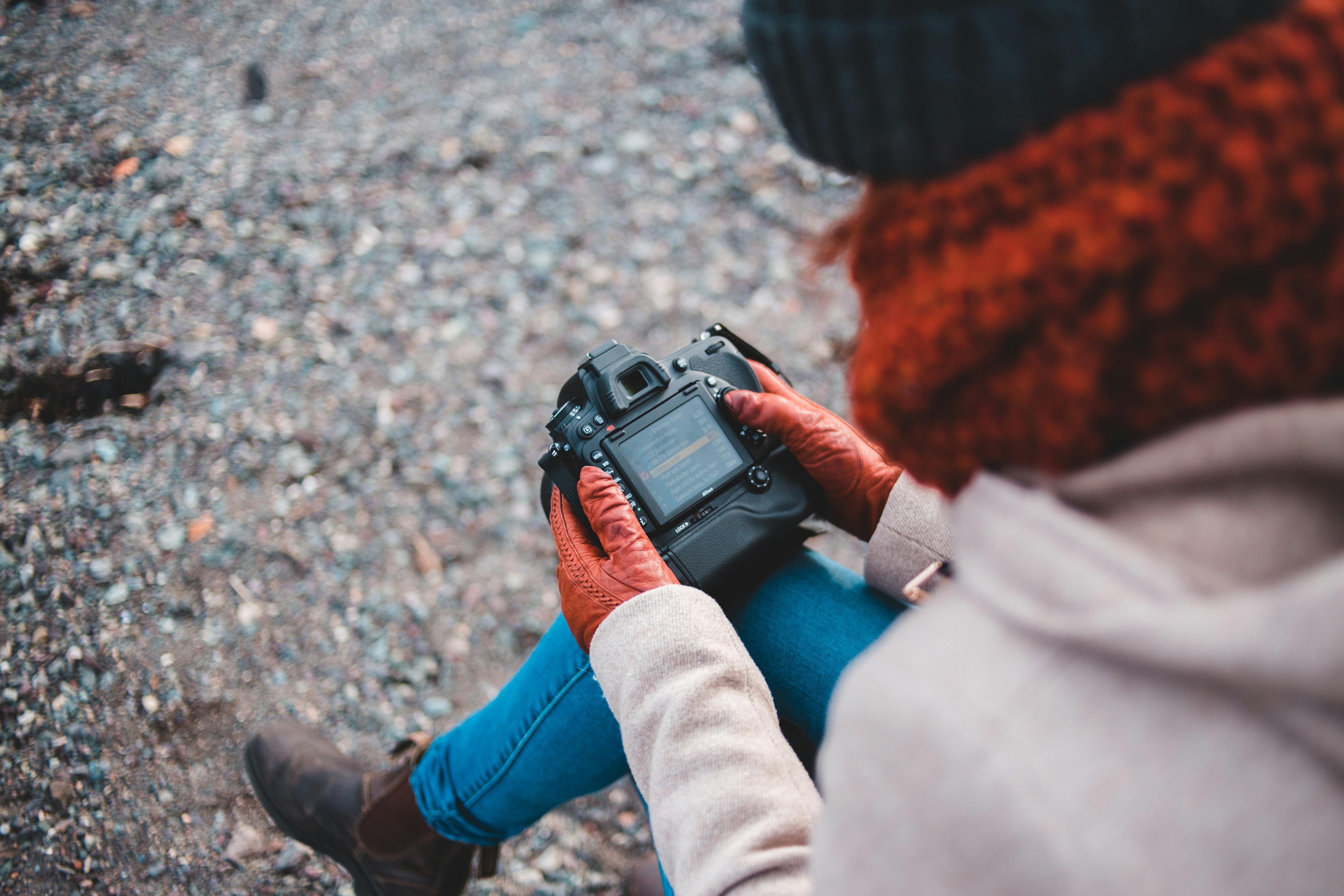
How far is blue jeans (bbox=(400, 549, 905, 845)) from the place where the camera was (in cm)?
119

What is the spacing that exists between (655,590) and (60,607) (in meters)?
1.60

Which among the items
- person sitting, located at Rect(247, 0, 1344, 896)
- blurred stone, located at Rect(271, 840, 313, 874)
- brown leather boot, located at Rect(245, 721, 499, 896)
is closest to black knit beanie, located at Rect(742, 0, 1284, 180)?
person sitting, located at Rect(247, 0, 1344, 896)

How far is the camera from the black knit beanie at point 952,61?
508 mm

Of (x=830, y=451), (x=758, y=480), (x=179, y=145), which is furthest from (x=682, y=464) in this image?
(x=179, y=145)

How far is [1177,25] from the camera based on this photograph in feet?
1.64

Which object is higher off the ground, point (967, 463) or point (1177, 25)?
point (1177, 25)

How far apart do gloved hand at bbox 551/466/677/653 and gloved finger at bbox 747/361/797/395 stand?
1.20 ft

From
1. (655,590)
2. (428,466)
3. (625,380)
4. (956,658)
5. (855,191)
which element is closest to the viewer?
(956,658)

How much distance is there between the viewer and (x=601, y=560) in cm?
118

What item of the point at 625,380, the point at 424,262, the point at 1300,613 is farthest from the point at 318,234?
the point at 1300,613

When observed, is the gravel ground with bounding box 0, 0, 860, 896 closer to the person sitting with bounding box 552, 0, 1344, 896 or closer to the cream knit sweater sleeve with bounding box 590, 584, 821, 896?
the cream knit sweater sleeve with bounding box 590, 584, 821, 896

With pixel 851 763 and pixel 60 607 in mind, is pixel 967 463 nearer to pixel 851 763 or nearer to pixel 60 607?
pixel 851 763

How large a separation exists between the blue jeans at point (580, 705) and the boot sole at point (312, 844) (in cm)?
31

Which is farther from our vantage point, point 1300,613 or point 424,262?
point 424,262
